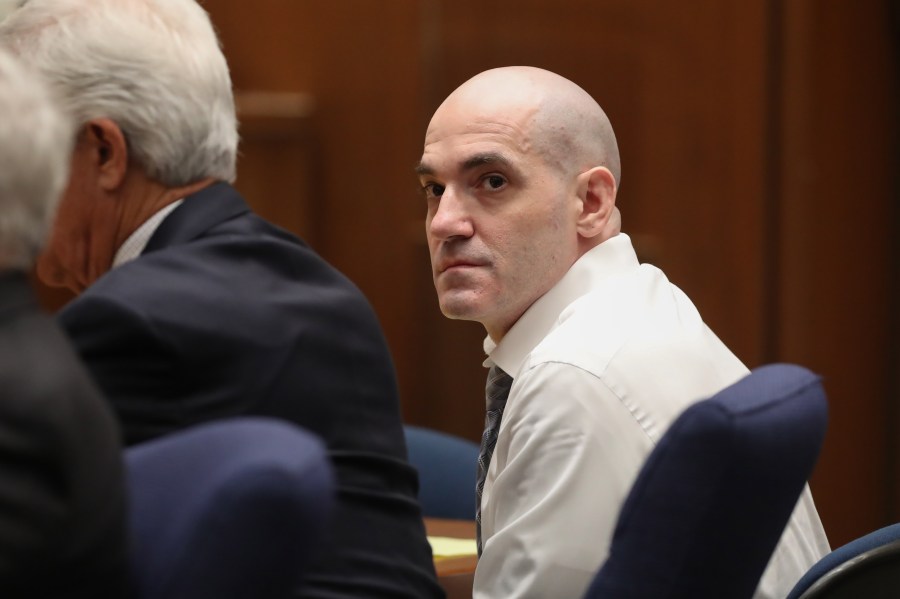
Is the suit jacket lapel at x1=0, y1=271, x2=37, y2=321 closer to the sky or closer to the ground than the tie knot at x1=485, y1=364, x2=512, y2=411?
closer to the sky

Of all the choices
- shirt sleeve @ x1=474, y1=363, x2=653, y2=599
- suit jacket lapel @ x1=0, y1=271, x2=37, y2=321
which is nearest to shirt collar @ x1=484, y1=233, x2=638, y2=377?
shirt sleeve @ x1=474, y1=363, x2=653, y2=599

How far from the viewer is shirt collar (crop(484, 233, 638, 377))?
2.33 metres

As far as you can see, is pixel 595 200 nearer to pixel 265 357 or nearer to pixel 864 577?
pixel 864 577

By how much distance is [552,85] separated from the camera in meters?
2.45

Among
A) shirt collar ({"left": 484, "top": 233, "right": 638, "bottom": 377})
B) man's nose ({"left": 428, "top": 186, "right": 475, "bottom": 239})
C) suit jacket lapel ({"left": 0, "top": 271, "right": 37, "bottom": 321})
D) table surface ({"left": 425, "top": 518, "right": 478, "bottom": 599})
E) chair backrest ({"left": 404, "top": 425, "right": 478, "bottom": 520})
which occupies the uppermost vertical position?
suit jacket lapel ({"left": 0, "top": 271, "right": 37, "bottom": 321})

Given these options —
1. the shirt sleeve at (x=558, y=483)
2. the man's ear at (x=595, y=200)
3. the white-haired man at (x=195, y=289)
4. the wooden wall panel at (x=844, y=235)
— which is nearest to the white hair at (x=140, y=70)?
the white-haired man at (x=195, y=289)

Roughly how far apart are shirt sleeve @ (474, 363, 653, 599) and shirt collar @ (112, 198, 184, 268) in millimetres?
538

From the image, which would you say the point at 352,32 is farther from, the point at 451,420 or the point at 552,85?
the point at 552,85

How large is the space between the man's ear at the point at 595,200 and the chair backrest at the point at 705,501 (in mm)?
937

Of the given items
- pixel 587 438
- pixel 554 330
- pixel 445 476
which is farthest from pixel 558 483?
pixel 445 476

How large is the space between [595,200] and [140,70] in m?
0.91

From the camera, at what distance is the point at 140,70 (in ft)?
5.79

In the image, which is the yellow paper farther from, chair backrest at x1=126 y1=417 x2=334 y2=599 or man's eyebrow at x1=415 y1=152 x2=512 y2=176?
chair backrest at x1=126 y1=417 x2=334 y2=599

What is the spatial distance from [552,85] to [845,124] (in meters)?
1.99
